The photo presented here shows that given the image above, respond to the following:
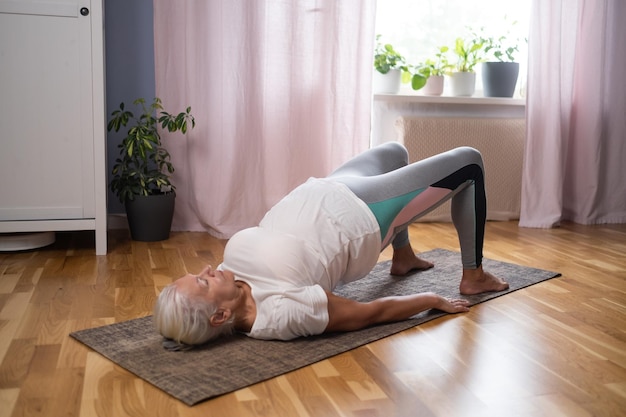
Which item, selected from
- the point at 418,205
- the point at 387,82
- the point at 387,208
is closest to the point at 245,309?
the point at 387,208

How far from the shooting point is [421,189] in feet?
7.20

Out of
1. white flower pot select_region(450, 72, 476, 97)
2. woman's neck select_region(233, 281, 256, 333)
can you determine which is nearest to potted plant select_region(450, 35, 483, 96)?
white flower pot select_region(450, 72, 476, 97)

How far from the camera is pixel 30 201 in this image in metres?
2.96

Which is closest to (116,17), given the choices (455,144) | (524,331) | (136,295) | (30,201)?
(30,201)

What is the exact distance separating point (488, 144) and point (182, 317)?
2845mm

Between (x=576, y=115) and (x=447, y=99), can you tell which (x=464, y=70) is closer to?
(x=447, y=99)

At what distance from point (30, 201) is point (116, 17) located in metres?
1.09

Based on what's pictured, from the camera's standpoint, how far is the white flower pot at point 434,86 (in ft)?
13.6

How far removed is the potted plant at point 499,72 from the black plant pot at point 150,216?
208cm

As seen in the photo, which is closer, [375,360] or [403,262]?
[375,360]

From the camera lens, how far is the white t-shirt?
5.93ft

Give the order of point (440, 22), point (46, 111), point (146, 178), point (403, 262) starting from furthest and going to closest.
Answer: point (440, 22), point (146, 178), point (46, 111), point (403, 262)

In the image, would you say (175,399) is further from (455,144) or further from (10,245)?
(455,144)

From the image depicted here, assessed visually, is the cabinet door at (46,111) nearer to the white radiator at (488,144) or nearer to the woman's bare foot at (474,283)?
the woman's bare foot at (474,283)
